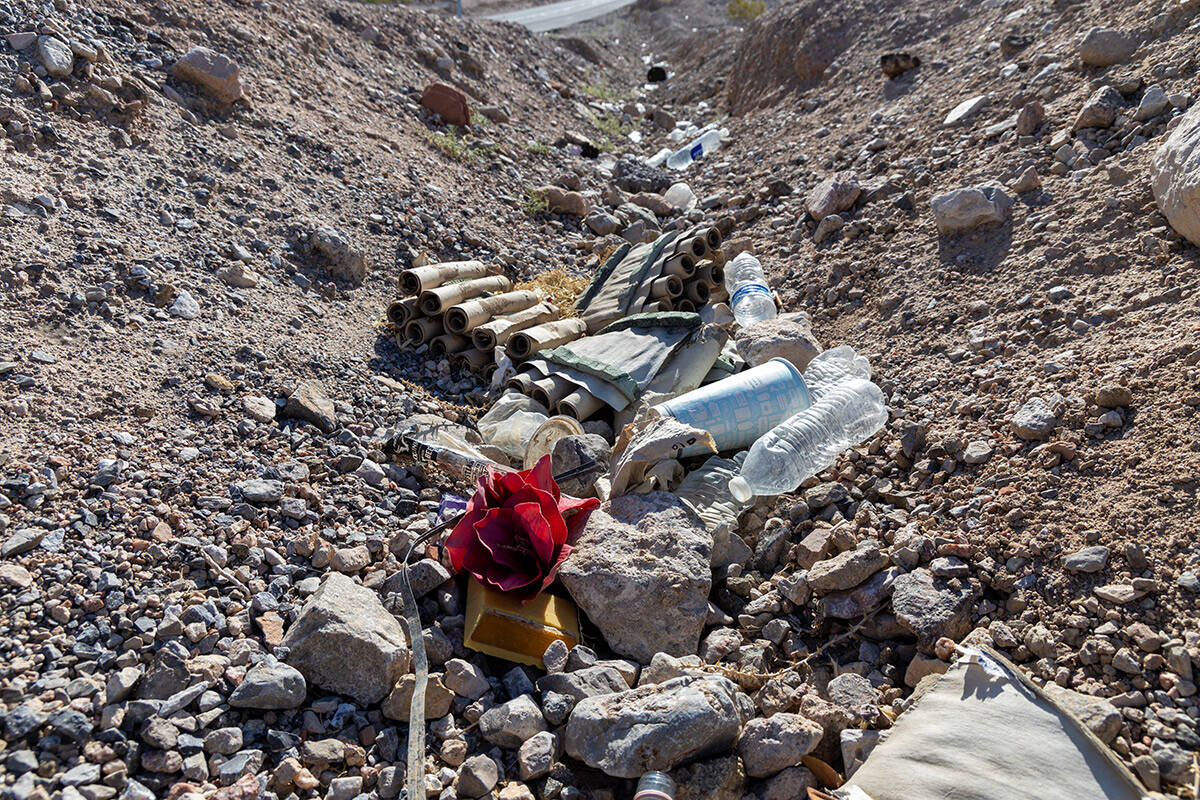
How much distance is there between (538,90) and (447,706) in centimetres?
787

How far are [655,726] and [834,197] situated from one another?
3.75m

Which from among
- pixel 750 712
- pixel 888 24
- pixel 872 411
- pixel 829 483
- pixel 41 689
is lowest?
pixel 41 689

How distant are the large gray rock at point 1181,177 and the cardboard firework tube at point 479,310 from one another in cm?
295

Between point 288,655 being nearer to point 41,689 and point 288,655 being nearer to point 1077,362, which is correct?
point 41,689

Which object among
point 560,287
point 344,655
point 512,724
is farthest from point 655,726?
point 560,287

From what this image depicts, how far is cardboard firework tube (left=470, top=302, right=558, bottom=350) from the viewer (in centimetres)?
395

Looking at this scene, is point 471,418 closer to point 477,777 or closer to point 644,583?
point 644,583

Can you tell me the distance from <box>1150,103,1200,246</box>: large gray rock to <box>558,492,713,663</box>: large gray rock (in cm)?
225

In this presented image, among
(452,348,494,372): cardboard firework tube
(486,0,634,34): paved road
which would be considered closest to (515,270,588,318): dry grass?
(452,348,494,372): cardboard firework tube

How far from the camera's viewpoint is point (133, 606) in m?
2.20

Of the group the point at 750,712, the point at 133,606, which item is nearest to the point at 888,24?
the point at 750,712

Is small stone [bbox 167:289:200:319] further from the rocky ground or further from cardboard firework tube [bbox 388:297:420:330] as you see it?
cardboard firework tube [bbox 388:297:420:330]

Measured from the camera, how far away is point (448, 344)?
4.07 m

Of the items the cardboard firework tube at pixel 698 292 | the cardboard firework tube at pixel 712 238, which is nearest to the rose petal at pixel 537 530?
the cardboard firework tube at pixel 698 292
